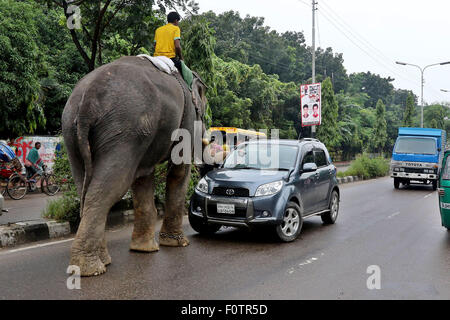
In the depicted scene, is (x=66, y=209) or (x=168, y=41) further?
(x=66, y=209)

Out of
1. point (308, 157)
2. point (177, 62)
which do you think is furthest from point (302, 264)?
point (177, 62)

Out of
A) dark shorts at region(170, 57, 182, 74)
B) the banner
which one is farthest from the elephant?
the banner

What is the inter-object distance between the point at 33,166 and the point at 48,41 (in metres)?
8.80

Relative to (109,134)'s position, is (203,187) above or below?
below

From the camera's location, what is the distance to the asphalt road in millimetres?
4832

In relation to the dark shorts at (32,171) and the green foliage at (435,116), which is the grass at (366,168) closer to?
the dark shorts at (32,171)

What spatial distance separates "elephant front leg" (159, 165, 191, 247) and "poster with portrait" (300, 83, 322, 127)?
44.3ft

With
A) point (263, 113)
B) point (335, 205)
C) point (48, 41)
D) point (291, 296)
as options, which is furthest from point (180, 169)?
point (263, 113)

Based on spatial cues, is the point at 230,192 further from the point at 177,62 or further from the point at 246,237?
the point at 177,62

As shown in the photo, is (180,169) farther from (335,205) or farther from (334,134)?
(334,134)

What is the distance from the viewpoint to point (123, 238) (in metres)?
7.67

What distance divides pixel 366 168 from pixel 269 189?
812 inches

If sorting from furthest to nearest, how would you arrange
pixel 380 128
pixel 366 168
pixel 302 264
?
pixel 380 128 < pixel 366 168 < pixel 302 264

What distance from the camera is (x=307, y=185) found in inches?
326
